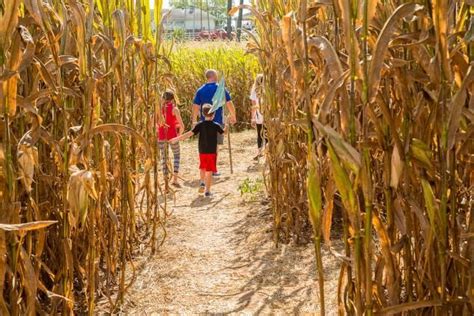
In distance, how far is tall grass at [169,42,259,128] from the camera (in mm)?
10781

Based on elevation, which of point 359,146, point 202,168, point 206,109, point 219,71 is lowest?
point 202,168

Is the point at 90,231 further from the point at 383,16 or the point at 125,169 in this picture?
the point at 383,16

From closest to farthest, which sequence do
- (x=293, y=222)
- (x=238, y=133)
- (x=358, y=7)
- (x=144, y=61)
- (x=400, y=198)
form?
(x=358, y=7) → (x=400, y=198) → (x=144, y=61) → (x=293, y=222) → (x=238, y=133)

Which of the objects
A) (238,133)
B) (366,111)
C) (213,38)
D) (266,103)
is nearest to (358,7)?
(366,111)

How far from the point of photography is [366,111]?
1466mm

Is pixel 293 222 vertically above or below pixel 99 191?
below

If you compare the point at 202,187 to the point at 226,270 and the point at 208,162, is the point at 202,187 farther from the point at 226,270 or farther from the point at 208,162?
the point at 226,270

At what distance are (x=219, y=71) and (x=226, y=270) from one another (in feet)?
25.1

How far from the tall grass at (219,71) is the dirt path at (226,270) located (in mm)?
5694

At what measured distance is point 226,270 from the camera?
12.1 feet

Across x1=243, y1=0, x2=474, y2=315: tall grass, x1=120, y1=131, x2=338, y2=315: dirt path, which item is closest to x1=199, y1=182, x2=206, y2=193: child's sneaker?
x1=120, y1=131, x2=338, y2=315: dirt path

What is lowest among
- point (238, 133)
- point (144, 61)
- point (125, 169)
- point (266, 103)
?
point (238, 133)

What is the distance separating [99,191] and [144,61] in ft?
4.15

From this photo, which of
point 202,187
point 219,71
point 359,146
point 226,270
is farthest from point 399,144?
point 219,71
